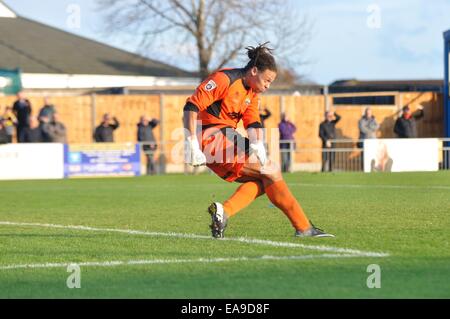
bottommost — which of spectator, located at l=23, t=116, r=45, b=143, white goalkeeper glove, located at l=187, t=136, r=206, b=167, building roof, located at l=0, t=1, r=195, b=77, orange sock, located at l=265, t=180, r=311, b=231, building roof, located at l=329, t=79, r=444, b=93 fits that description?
orange sock, located at l=265, t=180, r=311, b=231

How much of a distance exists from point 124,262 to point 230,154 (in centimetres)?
203

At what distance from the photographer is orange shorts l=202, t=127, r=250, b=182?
9945 millimetres

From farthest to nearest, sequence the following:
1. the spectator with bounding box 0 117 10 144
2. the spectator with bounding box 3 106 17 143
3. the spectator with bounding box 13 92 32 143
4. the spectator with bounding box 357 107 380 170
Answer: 1. the spectator with bounding box 357 107 380 170
2. the spectator with bounding box 13 92 32 143
3. the spectator with bounding box 3 106 17 143
4. the spectator with bounding box 0 117 10 144

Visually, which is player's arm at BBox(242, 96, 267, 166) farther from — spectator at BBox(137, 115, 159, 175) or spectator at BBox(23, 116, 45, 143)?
spectator at BBox(137, 115, 159, 175)

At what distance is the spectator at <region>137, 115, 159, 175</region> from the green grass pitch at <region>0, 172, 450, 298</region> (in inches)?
492

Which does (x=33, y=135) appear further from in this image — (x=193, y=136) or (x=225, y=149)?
(x=193, y=136)

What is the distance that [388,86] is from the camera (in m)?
48.1

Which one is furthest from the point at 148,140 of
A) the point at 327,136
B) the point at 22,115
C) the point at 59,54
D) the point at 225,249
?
the point at 59,54

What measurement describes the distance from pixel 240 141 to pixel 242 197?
525mm

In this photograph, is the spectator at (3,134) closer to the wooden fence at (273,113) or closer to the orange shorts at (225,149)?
the wooden fence at (273,113)

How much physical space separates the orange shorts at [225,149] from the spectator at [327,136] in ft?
67.6

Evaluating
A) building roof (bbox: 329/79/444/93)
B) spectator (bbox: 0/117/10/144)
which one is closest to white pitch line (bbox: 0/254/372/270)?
spectator (bbox: 0/117/10/144)
